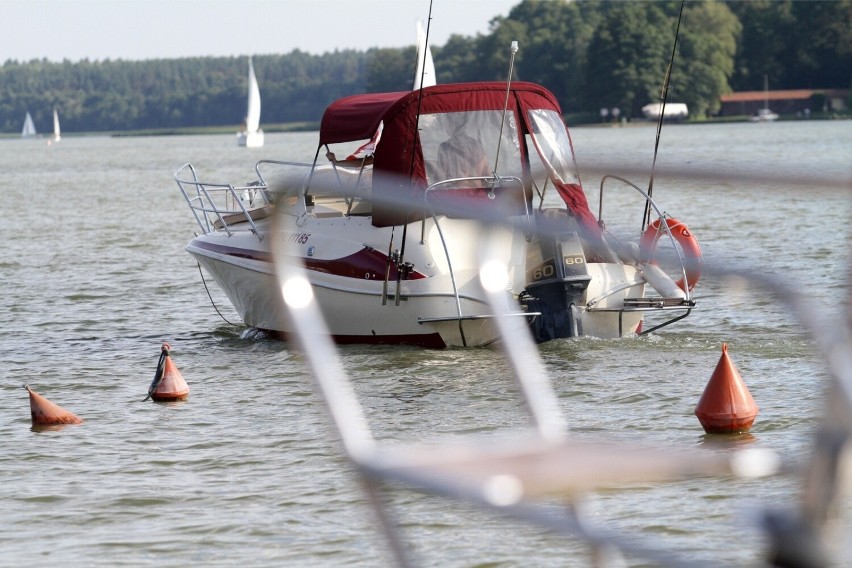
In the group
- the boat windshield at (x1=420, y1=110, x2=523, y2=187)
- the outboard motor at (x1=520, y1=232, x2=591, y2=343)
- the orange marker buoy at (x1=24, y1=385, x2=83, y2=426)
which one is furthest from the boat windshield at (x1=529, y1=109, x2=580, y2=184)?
Result: the orange marker buoy at (x1=24, y1=385, x2=83, y2=426)

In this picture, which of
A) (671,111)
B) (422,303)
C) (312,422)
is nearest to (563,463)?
(312,422)

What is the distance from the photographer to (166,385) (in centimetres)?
1148

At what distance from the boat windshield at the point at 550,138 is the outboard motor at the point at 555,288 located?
4.46 feet

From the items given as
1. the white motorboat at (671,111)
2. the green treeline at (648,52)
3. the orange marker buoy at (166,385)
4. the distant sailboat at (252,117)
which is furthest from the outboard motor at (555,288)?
the white motorboat at (671,111)

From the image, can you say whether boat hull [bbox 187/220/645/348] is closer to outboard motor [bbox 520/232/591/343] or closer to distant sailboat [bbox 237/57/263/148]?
outboard motor [bbox 520/232/591/343]

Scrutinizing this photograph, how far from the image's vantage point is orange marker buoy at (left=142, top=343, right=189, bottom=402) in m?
11.5

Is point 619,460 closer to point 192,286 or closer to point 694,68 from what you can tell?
point 192,286

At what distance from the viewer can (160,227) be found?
109 ft

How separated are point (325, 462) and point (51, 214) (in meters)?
31.7

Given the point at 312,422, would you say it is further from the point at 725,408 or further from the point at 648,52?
the point at 648,52

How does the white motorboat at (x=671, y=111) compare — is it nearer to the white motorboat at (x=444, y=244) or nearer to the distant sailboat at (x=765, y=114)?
the distant sailboat at (x=765, y=114)

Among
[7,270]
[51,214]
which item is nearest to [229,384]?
[7,270]

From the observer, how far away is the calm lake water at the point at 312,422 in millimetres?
7043

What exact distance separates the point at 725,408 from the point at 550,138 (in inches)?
189
